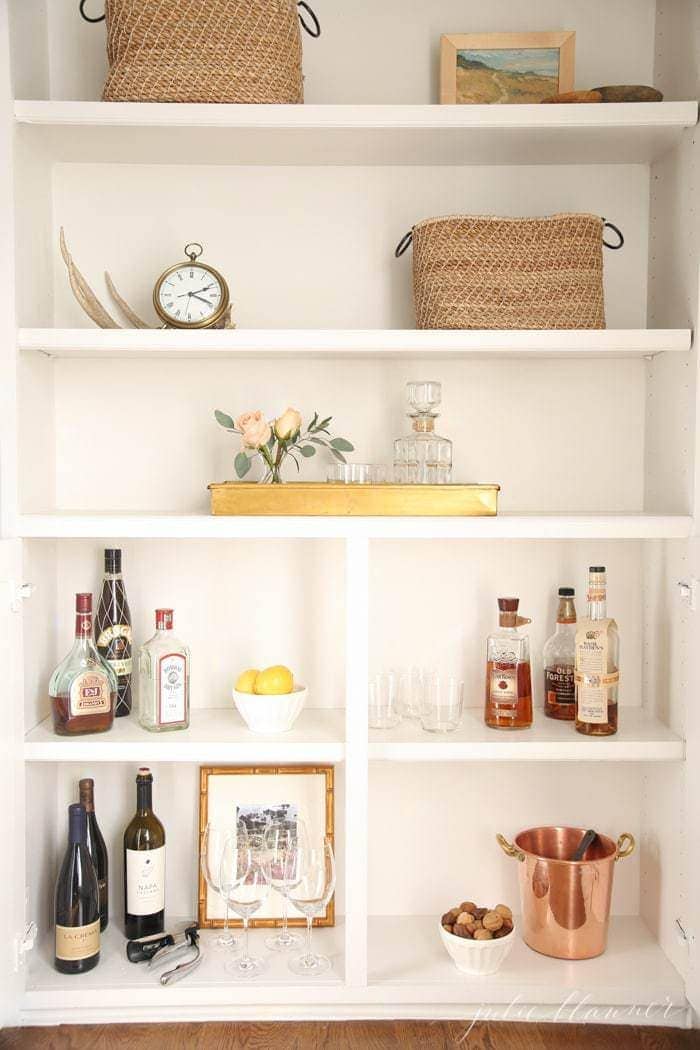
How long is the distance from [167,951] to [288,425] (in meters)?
1.01

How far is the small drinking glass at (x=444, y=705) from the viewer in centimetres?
188

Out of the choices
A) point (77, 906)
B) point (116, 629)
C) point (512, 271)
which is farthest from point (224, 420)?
point (77, 906)

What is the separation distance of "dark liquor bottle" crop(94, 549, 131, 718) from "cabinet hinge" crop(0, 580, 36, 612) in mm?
207

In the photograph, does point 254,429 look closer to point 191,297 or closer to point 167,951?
point 191,297

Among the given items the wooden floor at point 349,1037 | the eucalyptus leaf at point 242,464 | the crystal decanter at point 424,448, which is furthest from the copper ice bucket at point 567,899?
the eucalyptus leaf at point 242,464

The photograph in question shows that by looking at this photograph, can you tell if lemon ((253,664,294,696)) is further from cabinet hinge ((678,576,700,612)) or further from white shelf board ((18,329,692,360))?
cabinet hinge ((678,576,700,612))

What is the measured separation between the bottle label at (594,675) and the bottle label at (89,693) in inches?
35.4

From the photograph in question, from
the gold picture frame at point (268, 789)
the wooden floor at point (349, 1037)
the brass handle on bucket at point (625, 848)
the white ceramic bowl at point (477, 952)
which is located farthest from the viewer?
the gold picture frame at point (268, 789)

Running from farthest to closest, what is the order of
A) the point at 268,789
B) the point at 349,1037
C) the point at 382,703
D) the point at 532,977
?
the point at 268,789
the point at 382,703
the point at 532,977
the point at 349,1037

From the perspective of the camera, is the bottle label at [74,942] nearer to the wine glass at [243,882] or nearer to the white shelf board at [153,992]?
the white shelf board at [153,992]

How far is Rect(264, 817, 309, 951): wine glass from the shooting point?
1.75 metres

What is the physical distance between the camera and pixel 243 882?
1.76 metres

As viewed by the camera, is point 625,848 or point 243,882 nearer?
point 243,882

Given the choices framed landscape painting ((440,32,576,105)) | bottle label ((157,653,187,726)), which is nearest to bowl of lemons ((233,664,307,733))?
bottle label ((157,653,187,726))
